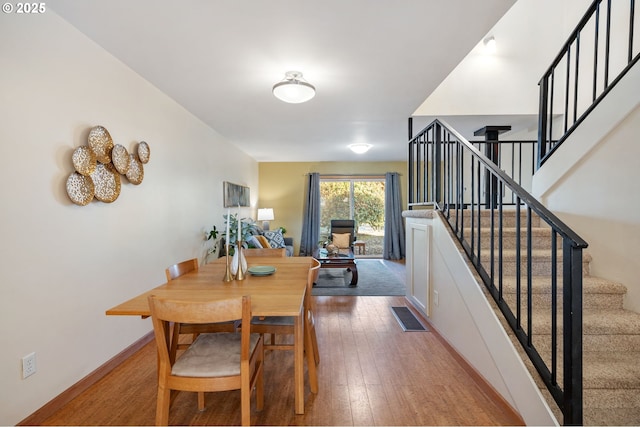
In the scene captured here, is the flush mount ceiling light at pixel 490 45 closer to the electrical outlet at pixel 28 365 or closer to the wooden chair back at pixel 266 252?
the wooden chair back at pixel 266 252

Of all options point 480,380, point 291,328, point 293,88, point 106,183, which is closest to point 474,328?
point 480,380

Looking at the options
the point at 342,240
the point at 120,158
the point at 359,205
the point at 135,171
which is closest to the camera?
the point at 120,158

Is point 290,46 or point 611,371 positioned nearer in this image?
point 611,371

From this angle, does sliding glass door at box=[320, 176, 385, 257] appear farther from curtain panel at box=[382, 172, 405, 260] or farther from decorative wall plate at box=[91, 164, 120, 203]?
decorative wall plate at box=[91, 164, 120, 203]

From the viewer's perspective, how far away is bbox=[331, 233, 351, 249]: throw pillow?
20.2 ft

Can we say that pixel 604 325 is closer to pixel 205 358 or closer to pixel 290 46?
pixel 205 358

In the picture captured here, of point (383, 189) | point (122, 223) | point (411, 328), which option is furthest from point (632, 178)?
point (383, 189)

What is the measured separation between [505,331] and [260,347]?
1.40 meters

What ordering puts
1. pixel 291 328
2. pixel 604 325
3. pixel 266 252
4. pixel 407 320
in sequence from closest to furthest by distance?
pixel 604 325 → pixel 291 328 → pixel 266 252 → pixel 407 320

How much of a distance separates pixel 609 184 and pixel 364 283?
324 centimetres

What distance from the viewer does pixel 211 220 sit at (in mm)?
4230

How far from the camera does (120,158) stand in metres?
2.20

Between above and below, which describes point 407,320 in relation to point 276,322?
below

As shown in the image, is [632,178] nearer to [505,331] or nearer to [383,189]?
[505,331]
